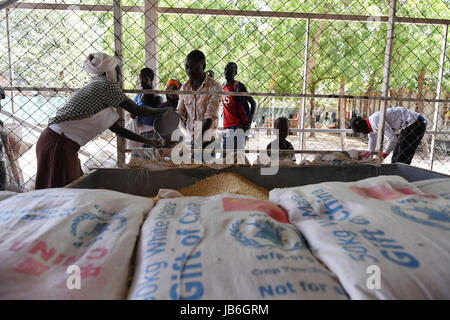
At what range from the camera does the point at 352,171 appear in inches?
96.8

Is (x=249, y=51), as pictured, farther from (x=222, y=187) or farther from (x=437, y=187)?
(x=437, y=187)

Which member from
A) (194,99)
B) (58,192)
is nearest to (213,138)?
(194,99)

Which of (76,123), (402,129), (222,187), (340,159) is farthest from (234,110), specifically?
(402,129)

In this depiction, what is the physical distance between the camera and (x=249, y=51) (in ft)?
17.6

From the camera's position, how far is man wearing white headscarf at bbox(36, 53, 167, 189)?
6.98 ft

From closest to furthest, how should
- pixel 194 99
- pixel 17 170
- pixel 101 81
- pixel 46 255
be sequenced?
pixel 46 255
pixel 101 81
pixel 194 99
pixel 17 170

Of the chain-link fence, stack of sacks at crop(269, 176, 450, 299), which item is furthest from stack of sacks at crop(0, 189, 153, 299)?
the chain-link fence

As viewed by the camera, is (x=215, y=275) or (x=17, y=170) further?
Result: (x=17, y=170)

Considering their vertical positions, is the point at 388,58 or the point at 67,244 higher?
the point at 388,58

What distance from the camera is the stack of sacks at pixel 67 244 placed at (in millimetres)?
753

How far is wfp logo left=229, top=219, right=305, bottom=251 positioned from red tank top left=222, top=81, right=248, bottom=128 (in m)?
2.53

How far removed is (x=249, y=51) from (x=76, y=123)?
386 cm
